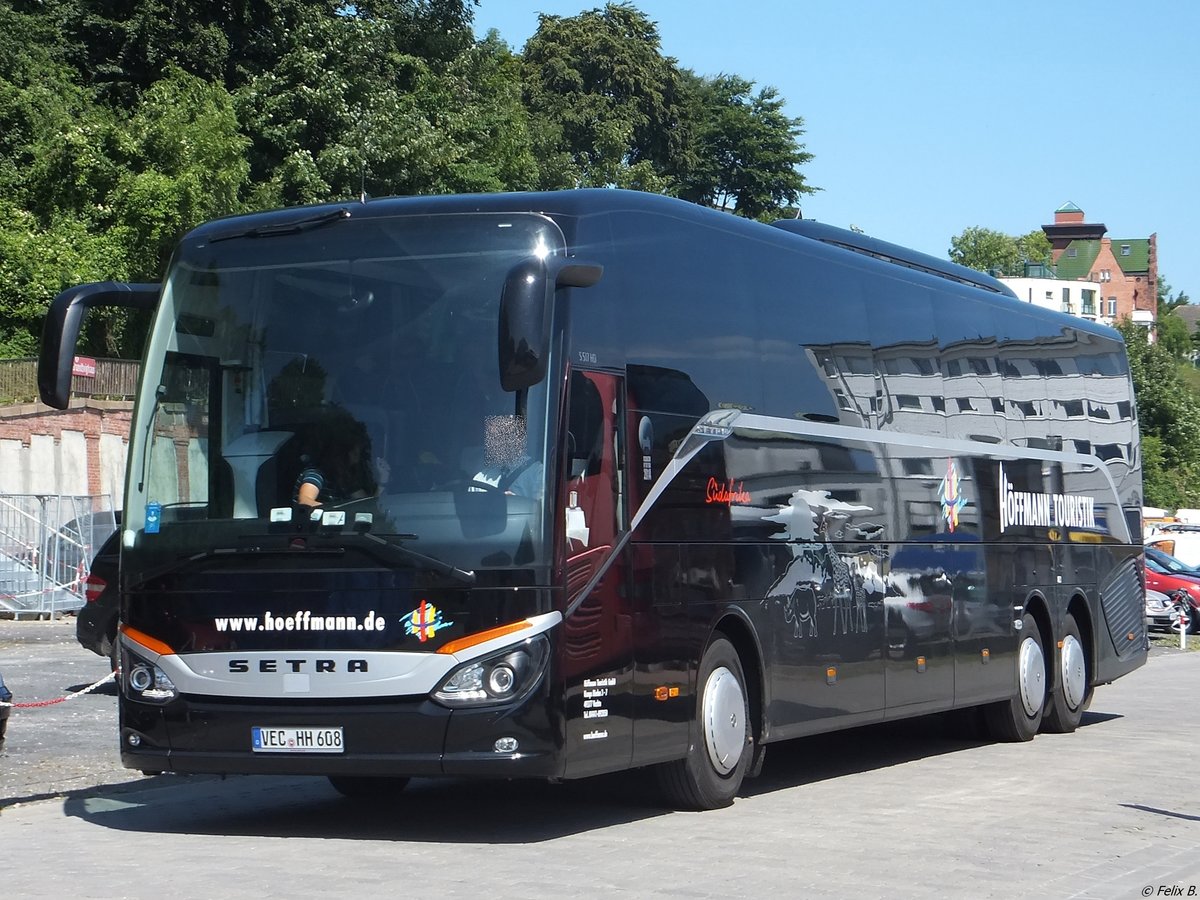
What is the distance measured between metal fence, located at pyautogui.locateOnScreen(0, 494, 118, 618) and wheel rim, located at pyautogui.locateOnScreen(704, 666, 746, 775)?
22.1 meters

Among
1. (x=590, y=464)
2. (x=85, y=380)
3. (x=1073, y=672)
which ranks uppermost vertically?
(x=85, y=380)

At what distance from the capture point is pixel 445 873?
28.5 ft

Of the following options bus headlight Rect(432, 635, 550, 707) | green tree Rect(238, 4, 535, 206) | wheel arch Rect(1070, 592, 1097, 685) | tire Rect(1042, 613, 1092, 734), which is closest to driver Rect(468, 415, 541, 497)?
bus headlight Rect(432, 635, 550, 707)

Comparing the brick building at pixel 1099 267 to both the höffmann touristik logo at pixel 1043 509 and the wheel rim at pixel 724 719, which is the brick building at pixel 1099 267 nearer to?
the höffmann touristik logo at pixel 1043 509

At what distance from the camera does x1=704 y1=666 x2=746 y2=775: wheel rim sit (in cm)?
1116

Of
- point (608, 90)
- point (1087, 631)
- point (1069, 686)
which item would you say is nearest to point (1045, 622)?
point (1069, 686)

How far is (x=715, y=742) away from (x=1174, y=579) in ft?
101

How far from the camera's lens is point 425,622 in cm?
959

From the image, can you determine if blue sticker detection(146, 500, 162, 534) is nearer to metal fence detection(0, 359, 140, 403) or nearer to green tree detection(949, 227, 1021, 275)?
metal fence detection(0, 359, 140, 403)

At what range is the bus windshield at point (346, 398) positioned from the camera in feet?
31.7

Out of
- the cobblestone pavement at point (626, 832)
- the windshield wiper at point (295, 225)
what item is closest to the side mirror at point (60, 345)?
the windshield wiper at point (295, 225)

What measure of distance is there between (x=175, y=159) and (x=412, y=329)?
113ft

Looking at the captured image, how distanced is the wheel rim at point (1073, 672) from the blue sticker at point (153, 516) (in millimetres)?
10540

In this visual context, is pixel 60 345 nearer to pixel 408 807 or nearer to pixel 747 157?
pixel 408 807
